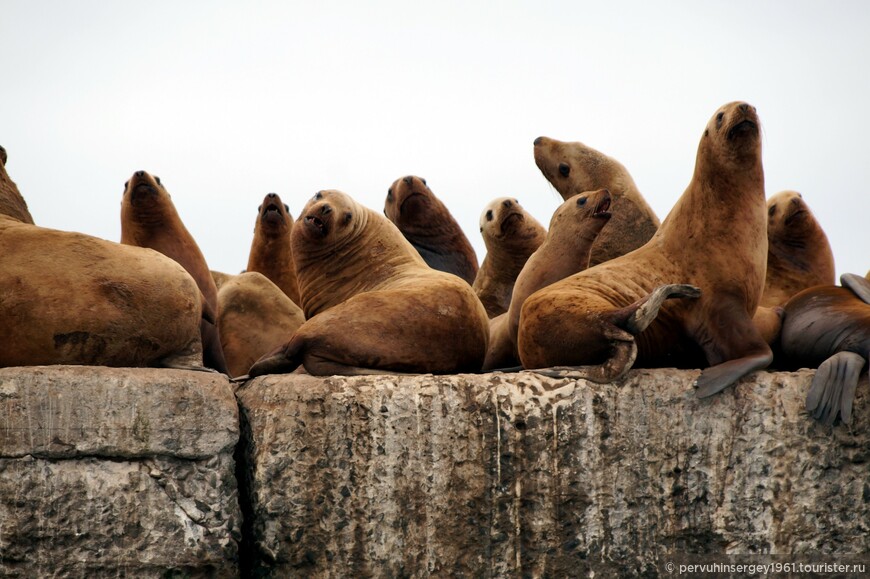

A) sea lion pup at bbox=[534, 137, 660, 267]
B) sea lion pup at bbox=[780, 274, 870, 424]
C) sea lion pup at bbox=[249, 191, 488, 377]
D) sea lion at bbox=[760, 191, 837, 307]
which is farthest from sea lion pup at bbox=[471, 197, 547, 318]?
sea lion pup at bbox=[780, 274, 870, 424]

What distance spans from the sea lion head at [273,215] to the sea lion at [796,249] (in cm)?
378

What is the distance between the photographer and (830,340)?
6848 mm

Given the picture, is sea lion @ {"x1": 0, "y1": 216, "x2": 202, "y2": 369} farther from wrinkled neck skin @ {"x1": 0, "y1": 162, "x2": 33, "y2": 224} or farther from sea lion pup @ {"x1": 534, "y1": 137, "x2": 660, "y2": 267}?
sea lion pup @ {"x1": 534, "y1": 137, "x2": 660, "y2": 267}

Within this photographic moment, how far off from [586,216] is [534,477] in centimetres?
241

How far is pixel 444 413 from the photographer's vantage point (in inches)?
232

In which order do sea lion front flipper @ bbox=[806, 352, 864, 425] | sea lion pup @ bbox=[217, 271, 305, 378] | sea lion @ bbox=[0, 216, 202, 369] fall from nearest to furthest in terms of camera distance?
sea lion front flipper @ bbox=[806, 352, 864, 425] < sea lion @ bbox=[0, 216, 202, 369] < sea lion pup @ bbox=[217, 271, 305, 378]

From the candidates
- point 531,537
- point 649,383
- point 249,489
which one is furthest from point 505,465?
point 249,489

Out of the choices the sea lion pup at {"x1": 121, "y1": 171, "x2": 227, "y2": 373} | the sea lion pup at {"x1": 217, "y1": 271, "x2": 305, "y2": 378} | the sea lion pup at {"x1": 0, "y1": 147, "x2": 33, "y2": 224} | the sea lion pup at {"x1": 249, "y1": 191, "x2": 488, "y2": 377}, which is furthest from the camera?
the sea lion pup at {"x1": 217, "y1": 271, "x2": 305, "y2": 378}

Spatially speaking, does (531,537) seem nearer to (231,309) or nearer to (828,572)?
(828,572)

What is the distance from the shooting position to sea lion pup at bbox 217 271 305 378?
870 centimetres

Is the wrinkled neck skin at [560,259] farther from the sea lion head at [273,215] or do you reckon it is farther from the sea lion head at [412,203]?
the sea lion head at [273,215]

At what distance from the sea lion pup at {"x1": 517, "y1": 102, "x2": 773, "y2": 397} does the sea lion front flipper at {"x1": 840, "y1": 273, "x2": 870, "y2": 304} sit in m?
0.78

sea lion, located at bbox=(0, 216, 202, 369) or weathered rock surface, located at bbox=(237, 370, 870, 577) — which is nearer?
weathered rock surface, located at bbox=(237, 370, 870, 577)

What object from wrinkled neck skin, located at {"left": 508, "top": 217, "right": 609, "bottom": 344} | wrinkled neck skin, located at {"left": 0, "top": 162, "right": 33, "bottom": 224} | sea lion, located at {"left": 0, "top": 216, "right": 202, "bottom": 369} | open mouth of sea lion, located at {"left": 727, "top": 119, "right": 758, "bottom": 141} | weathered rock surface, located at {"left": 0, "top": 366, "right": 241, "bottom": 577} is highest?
open mouth of sea lion, located at {"left": 727, "top": 119, "right": 758, "bottom": 141}
